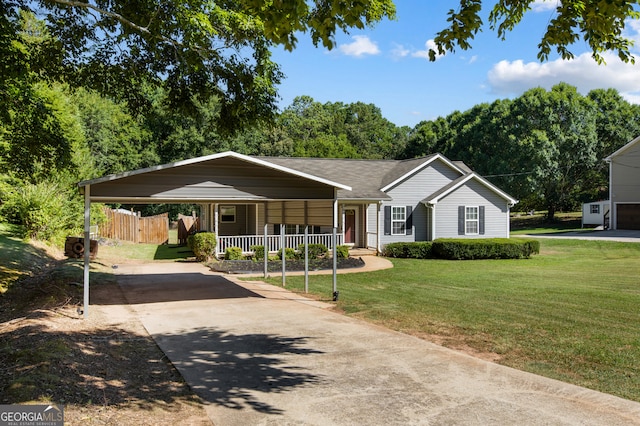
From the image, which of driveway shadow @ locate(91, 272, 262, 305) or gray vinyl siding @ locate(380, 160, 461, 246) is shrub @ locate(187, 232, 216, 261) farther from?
gray vinyl siding @ locate(380, 160, 461, 246)

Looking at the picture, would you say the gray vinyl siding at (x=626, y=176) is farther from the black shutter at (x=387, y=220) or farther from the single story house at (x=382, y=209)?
the black shutter at (x=387, y=220)

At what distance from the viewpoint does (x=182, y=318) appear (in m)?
9.52

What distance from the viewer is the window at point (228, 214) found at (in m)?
27.0

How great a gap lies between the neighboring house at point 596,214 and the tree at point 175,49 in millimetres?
36043

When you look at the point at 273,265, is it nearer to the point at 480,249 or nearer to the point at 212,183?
the point at 212,183

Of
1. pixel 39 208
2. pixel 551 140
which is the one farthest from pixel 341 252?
pixel 551 140

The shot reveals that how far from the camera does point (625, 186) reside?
36969 mm

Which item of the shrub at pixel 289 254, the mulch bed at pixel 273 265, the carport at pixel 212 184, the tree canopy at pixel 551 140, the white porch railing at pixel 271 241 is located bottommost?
the mulch bed at pixel 273 265

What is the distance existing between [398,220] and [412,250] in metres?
2.69

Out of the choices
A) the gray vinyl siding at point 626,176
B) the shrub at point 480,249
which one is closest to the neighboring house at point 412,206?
the shrub at point 480,249

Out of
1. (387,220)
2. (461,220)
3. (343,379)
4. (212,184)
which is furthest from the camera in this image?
(461,220)

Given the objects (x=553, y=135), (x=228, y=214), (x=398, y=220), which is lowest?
(x=398, y=220)

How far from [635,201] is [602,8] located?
3783 centimetres

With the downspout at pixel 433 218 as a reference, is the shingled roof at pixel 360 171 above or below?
above
